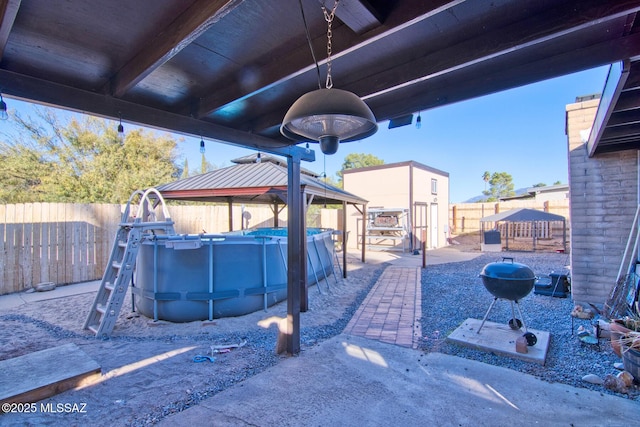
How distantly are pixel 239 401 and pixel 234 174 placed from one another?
5.63 metres

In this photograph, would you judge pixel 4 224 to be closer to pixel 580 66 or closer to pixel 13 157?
pixel 13 157

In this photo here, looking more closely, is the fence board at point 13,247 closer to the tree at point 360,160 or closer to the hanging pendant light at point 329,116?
the hanging pendant light at point 329,116

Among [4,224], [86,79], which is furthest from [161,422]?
[4,224]

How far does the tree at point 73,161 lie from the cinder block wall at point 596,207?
14908mm

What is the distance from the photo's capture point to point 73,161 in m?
12.6

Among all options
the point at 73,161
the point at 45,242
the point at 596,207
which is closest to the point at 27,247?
the point at 45,242

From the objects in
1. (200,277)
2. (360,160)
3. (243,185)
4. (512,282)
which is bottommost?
(200,277)

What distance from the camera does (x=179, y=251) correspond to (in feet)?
15.1

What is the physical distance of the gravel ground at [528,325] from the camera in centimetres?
293

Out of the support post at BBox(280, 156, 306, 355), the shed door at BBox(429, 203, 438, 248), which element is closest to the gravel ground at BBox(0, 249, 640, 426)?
the support post at BBox(280, 156, 306, 355)

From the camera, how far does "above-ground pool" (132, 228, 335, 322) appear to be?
15.1ft

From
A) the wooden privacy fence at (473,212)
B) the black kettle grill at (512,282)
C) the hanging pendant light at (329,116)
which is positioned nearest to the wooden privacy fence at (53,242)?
the hanging pendant light at (329,116)

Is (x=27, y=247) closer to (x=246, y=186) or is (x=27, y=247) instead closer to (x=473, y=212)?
(x=246, y=186)

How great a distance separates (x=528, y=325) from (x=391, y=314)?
1920mm
